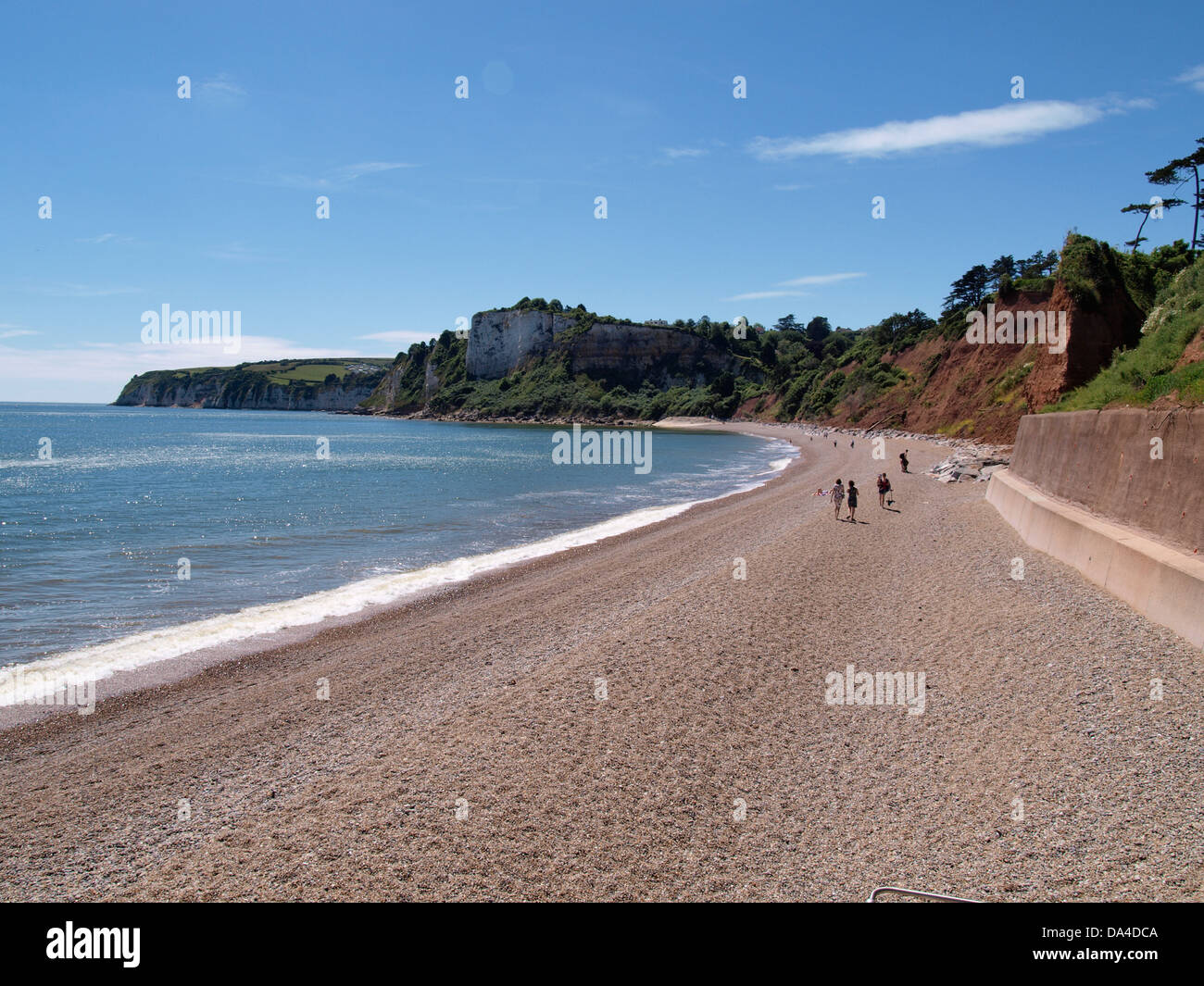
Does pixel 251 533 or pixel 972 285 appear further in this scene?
pixel 972 285

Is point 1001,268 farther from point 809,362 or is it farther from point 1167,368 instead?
point 1167,368

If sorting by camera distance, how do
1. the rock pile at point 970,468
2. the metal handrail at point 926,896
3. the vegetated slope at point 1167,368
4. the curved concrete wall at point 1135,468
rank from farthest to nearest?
the rock pile at point 970,468, the vegetated slope at point 1167,368, the curved concrete wall at point 1135,468, the metal handrail at point 926,896

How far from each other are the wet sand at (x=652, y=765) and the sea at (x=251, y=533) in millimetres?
2961

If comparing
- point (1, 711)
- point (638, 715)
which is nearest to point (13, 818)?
point (1, 711)

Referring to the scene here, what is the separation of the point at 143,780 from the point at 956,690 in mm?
8967

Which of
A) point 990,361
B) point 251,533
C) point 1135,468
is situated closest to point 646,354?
point 990,361

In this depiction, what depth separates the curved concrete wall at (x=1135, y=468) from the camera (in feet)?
32.1

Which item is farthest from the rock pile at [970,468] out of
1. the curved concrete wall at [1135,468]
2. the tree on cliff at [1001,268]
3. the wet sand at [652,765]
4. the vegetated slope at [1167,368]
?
the tree on cliff at [1001,268]

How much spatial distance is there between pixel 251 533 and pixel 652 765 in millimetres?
19900

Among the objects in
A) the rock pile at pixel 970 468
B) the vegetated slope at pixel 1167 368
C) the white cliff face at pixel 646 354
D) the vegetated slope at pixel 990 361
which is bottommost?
the rock pile at pixel 970 468

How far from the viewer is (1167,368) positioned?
15484 mm

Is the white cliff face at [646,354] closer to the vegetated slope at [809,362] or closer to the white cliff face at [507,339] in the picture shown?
the vegetated slope at [809,362]
